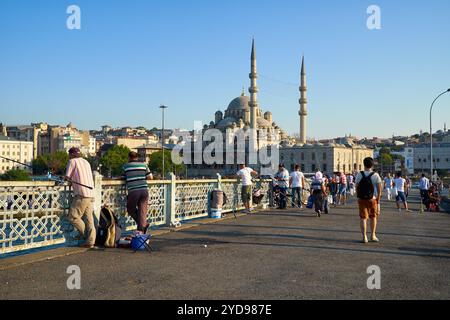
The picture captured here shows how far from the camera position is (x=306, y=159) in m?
102

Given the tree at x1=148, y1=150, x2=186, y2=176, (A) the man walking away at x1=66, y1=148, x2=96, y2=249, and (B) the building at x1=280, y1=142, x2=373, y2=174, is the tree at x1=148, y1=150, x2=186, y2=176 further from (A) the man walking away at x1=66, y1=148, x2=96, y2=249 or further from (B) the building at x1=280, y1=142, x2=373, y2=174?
(A) the man walking away at x1=66, y1=148, x2=96, y2=249

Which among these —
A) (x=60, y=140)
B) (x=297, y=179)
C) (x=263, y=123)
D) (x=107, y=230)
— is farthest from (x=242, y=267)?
(x=60, y=140)

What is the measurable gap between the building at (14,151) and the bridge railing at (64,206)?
10524 centimetres

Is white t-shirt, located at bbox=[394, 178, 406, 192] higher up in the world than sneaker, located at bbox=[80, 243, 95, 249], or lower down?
higher up

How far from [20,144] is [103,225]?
120 m

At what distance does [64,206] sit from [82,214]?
476mm

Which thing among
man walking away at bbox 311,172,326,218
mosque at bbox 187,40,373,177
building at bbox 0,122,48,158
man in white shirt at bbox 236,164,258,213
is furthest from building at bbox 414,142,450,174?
man in white shirt at bbox 236,164,258,213

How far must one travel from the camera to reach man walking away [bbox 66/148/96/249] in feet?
22.5

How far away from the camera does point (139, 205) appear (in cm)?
779

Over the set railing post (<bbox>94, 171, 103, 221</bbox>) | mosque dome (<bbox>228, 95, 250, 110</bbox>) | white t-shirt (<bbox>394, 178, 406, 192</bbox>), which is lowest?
white t-shirt (<bbox>394, 178, 406, 192</bbox>)

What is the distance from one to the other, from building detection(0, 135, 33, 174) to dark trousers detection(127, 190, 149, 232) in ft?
355

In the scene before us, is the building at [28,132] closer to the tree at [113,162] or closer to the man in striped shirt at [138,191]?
the tree at [113,162]

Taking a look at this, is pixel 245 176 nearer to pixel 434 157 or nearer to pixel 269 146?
pixel 269 146
